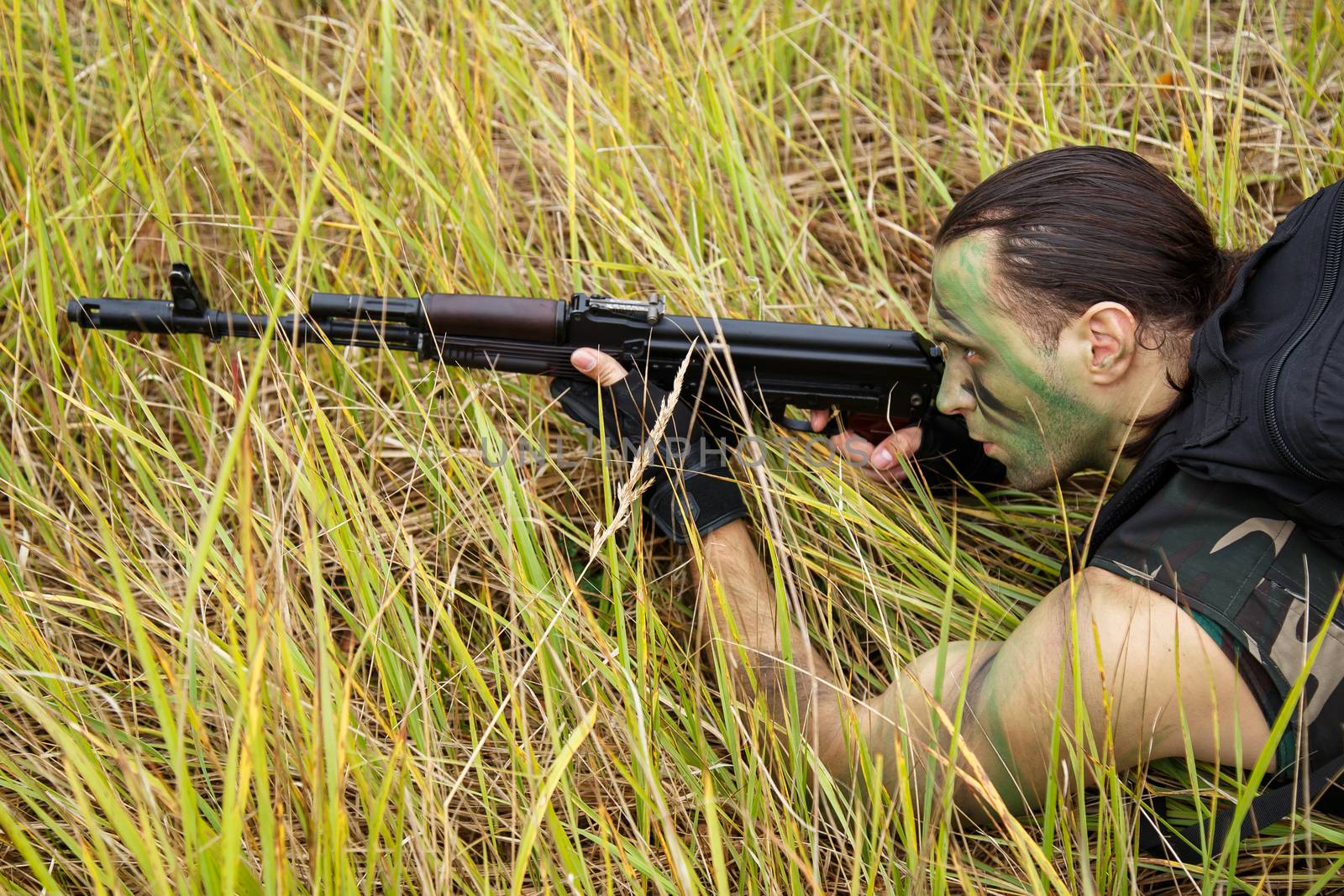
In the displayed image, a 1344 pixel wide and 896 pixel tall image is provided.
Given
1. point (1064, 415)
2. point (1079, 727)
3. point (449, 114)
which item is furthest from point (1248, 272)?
point (449, 114)

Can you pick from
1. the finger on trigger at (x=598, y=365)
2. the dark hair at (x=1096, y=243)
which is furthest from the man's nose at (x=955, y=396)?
the finger on trigger at (x=598, y=365)

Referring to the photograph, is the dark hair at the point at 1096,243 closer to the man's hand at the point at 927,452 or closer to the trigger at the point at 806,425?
Answer: the man's hand at the point at 927,452

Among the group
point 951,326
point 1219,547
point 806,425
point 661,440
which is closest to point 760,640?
point 661,440

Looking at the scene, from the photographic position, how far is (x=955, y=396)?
258 centimetres

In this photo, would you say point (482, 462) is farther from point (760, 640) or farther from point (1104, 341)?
point (1104, 341)

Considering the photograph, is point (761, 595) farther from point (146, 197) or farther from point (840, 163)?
point (146, 197)

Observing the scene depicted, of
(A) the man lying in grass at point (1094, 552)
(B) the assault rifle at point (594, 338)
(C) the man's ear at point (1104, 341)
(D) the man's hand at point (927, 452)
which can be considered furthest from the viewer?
(D) the man's hand at point (927, 452)

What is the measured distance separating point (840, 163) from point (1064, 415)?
1.85 m

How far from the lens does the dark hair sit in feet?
7.50

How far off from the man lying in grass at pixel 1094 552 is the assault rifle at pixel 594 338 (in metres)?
0.12

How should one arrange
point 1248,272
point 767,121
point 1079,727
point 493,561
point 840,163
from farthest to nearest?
point 840,163 < point 767,121 < point 493,561 < point 1248,272 < point 1079,727

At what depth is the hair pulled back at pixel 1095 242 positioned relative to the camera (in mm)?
2285

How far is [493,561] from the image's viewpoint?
2.35 metres

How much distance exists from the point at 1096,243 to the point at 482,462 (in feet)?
5.44
